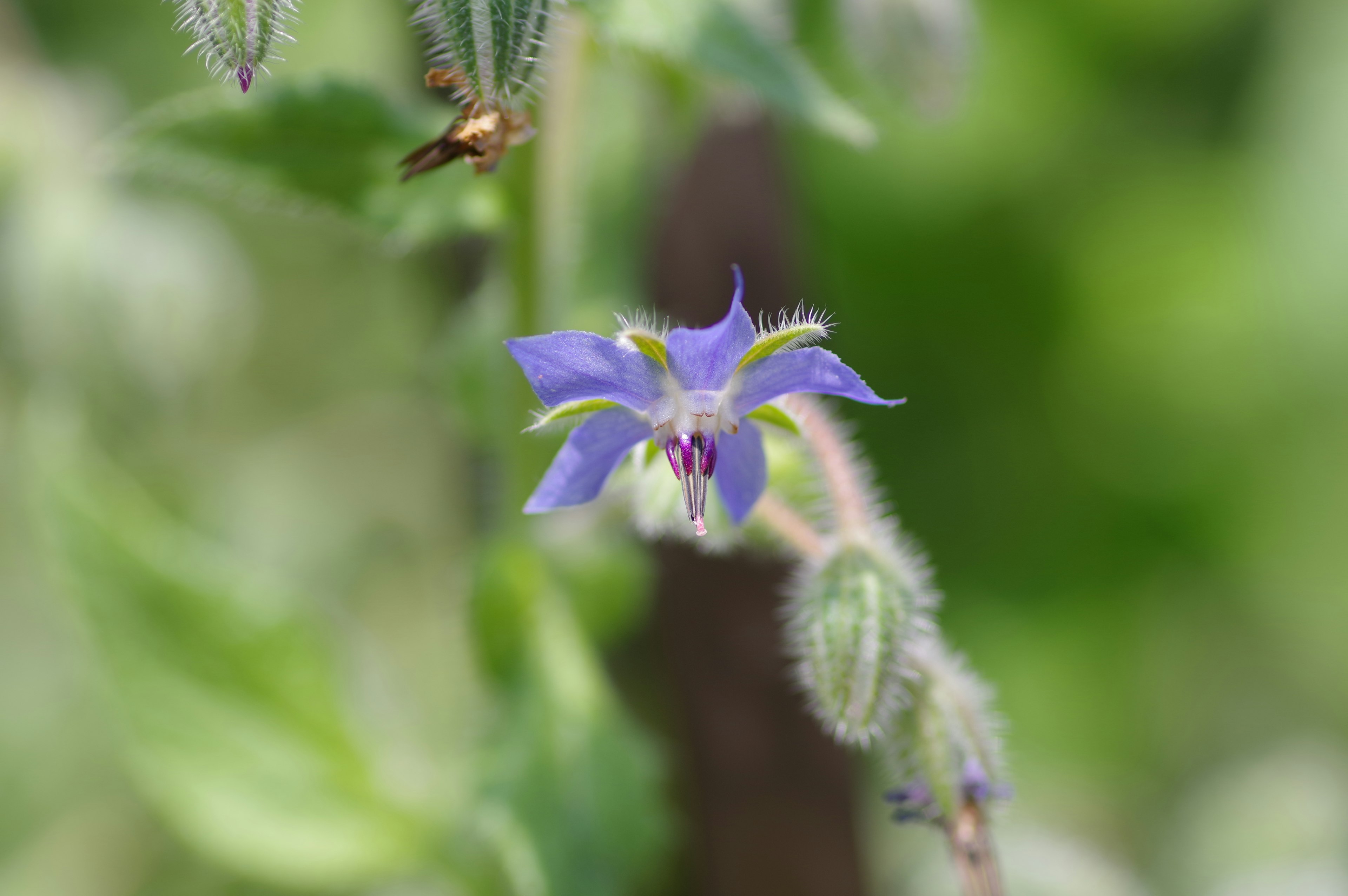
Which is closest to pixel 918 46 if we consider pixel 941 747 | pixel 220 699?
pixel 941 747

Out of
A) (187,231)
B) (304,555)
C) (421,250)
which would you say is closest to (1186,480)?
(421,250)

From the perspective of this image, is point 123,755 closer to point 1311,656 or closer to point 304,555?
point 304,555

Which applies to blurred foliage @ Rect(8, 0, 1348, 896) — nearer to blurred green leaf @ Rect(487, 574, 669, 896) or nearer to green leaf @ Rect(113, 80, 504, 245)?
blurred green leaf @ Rect(487, 574, 669, 896)

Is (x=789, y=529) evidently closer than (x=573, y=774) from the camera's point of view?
Yes

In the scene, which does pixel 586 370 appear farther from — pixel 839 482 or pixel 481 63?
pixel 839 482

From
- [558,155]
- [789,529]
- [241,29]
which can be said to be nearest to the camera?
[241,29]

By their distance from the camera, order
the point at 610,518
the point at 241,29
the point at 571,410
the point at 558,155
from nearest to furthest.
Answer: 1. the point at 241,29
2. the point at 571,410
3. the point at 558,155
4. the point at 610,518

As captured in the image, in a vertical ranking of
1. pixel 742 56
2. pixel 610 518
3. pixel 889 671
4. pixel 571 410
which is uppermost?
pixel 742 56
